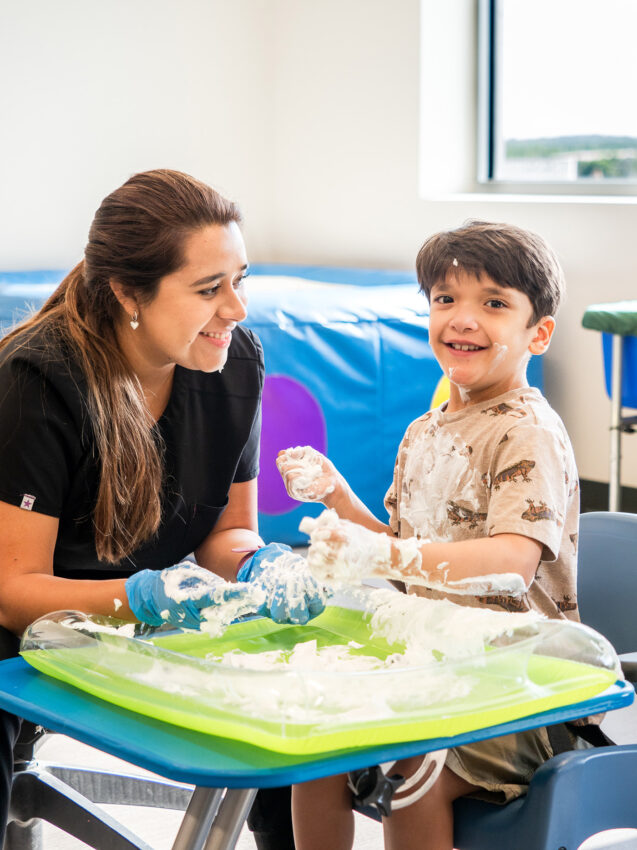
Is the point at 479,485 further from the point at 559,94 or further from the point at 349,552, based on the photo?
the point at 559,94

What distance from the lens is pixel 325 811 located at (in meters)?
1.10

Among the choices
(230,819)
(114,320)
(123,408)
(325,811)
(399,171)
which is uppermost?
(399,171)

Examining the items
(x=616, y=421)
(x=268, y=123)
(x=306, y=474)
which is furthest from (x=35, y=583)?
(x=268, y=123)

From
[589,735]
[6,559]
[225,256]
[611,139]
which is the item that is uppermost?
[611,139]

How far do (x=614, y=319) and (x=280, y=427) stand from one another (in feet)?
3.28

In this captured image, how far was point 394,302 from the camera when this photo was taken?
11.0 ft

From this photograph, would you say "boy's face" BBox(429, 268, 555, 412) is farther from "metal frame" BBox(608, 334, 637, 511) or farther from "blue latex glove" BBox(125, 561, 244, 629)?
"metal frame" BBox(608, 334, 637, 511)

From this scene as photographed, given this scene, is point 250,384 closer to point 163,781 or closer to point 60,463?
point 60,463

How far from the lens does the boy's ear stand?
4.27 feet

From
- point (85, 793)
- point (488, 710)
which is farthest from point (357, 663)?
point (85, 793)

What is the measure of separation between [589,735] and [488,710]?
38 centimetres

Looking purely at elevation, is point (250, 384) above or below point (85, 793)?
above

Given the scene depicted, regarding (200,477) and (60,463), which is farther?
(200,477)

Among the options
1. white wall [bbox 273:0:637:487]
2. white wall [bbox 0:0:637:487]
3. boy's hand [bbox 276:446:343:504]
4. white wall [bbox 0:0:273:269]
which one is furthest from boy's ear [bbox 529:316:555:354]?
white wall [bbox 0:0:273:269]
